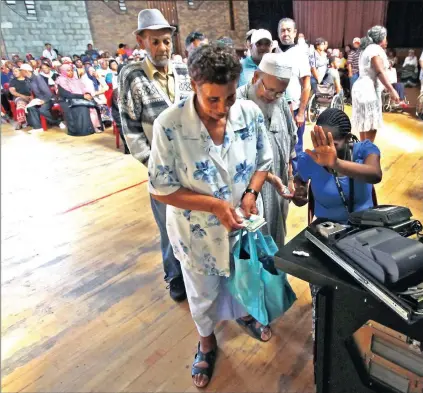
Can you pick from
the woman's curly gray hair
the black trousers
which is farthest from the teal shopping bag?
the black trousers

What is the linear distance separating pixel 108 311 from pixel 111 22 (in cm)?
1360

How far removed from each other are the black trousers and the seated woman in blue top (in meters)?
6.75

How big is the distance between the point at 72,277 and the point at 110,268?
248 millimetres

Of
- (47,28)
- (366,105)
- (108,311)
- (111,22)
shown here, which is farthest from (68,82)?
(111,22)

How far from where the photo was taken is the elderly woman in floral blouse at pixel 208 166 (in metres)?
1.16

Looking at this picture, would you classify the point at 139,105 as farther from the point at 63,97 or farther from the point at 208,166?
the point at 63,97

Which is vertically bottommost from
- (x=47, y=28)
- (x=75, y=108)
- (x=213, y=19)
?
(x=75, y=108)

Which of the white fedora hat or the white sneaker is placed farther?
the white sneaker

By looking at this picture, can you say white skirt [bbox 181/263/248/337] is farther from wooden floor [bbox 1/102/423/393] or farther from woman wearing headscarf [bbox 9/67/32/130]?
woman wearing headscarf [bbox 9/67/32/130]

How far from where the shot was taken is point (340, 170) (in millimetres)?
1349

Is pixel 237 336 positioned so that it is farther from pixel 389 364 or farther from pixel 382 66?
pixel 382 66

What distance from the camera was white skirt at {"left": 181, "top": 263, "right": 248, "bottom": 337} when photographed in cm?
148

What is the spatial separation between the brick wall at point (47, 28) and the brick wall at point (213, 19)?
3.58 m

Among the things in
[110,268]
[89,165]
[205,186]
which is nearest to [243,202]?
[205,186]
